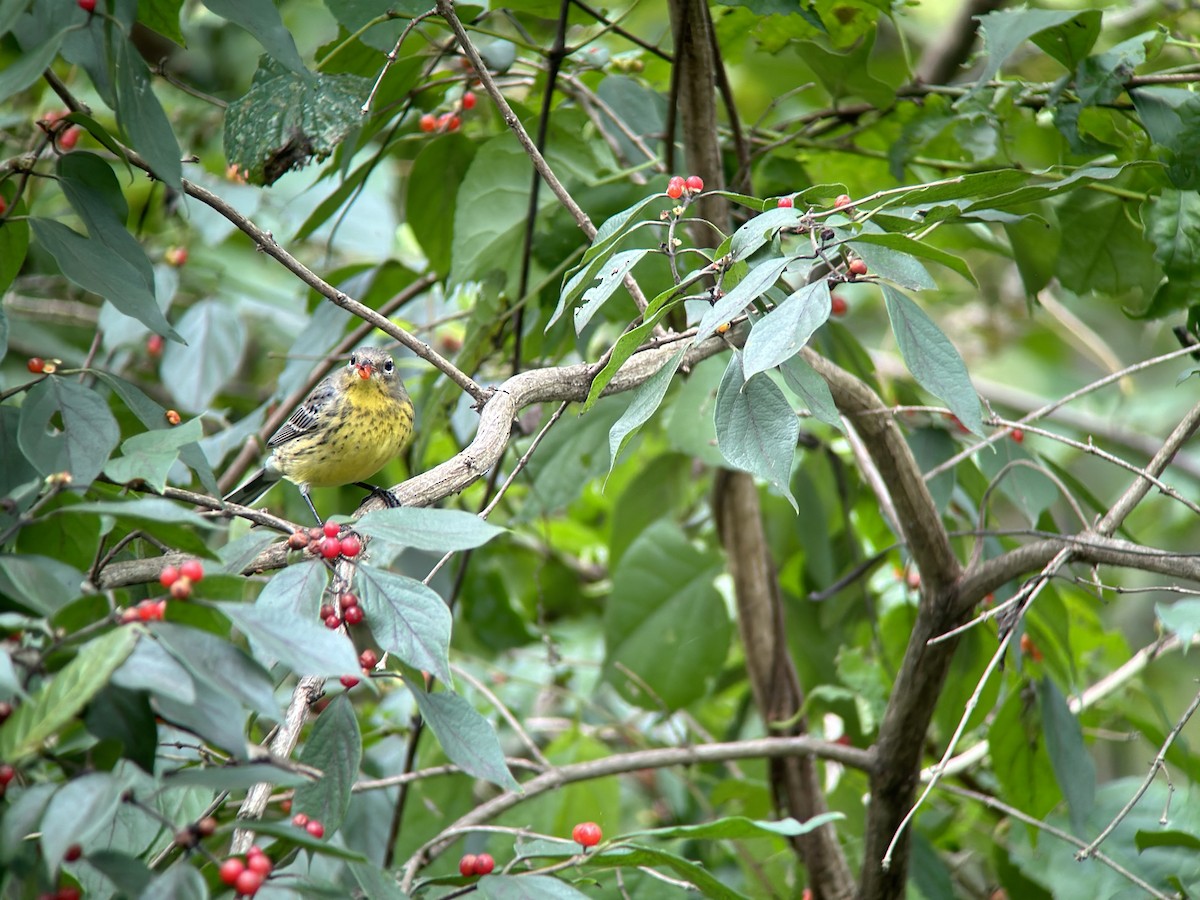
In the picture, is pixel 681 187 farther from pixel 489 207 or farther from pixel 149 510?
pixel 149 510

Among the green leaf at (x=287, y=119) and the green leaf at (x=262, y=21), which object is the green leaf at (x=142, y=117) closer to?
the green leaf at (x=262, y=21)

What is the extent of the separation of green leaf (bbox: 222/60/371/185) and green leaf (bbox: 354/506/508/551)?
3.61 ft

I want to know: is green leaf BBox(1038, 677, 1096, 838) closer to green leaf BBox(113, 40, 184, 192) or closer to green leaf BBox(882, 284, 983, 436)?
green leaf BBox(882, 284, 983, 436)

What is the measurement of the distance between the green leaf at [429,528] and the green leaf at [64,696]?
377 millimetres

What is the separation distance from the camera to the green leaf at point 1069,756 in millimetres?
2492

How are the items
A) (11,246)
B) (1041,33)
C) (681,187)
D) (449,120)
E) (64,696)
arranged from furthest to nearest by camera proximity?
(449,120), (1041,33), (11,246), (681,187), (64,696)

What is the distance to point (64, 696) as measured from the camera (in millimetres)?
1114

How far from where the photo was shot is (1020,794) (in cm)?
295

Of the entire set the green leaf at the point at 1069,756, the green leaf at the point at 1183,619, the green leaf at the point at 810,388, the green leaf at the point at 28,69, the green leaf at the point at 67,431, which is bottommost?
the green leaf at the point at 1069,756

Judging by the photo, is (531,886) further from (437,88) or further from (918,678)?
(437,88)

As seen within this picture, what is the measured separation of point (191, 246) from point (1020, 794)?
400 centimetres

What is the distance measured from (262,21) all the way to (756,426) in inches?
38.9

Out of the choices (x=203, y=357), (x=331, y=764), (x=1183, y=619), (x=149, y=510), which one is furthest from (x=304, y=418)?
(x=1183, y=619)

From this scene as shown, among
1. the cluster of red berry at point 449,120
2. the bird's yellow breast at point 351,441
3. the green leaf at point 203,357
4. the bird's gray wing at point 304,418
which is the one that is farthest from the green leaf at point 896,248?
the green leaf at point 203,357
